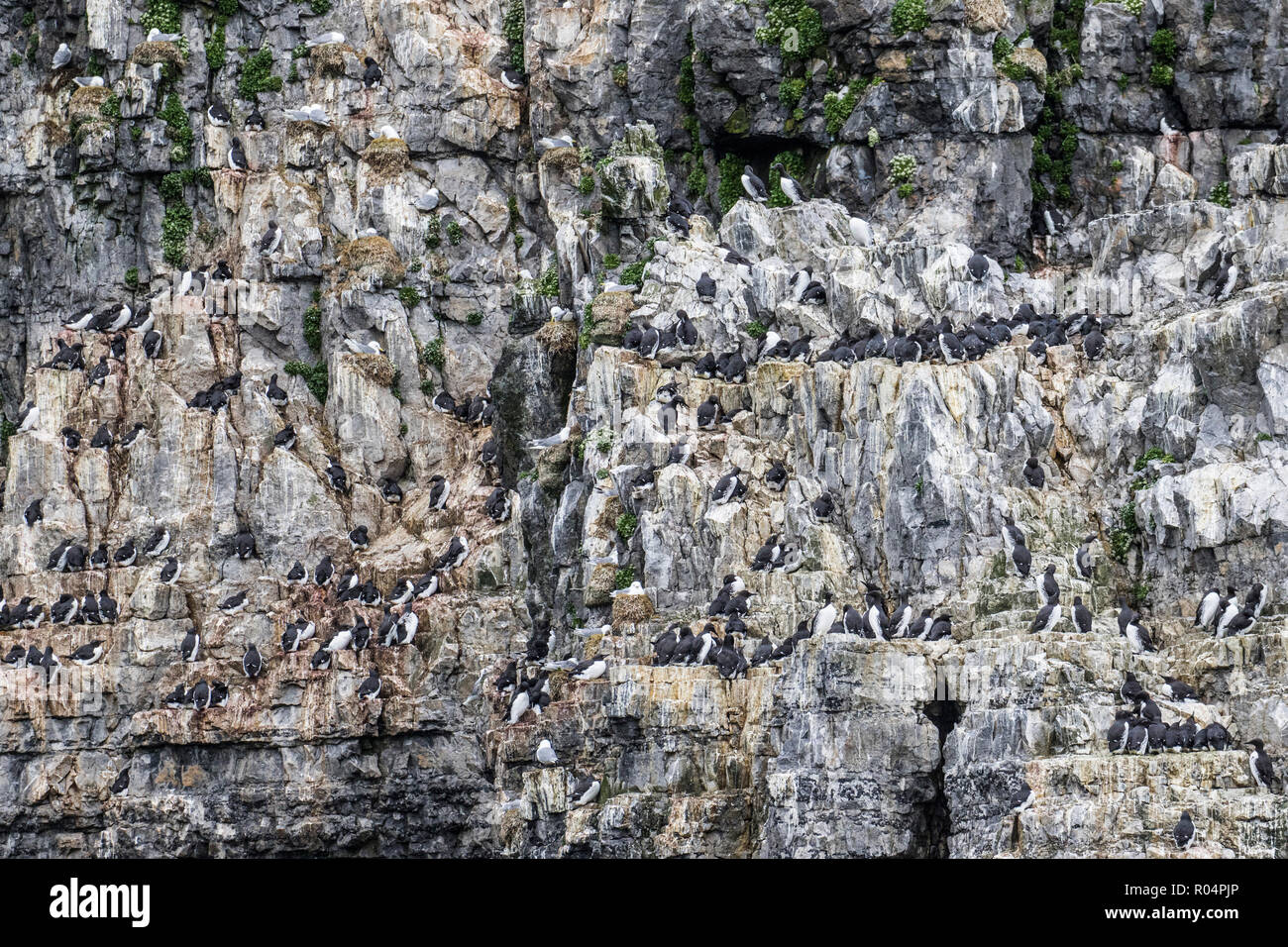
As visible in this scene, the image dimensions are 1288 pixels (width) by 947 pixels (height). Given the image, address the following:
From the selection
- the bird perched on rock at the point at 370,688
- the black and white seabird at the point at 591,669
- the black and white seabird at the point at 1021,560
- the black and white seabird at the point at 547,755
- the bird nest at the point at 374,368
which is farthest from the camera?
the bird nest at the point at 374,368

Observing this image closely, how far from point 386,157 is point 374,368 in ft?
17.5

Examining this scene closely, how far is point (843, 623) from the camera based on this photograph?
4444 centimetres

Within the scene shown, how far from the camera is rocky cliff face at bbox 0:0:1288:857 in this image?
4319 cm

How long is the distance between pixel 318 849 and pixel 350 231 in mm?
14611

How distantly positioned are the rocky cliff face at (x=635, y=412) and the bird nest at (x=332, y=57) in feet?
0.80

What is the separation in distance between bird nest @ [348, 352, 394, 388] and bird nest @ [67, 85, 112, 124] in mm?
9117

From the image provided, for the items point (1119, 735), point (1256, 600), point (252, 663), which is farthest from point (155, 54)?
point (1119, 735)

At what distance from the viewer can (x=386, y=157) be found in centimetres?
5962

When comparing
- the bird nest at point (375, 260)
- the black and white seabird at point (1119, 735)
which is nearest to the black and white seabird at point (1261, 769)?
the black and white seabird at point (1119, 735)

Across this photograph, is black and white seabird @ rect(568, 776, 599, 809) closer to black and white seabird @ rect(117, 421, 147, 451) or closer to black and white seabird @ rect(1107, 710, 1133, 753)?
black and white seabird @ rect(1107, 710, 1133, 753)

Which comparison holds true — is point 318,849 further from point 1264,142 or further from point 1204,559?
point 1264,142

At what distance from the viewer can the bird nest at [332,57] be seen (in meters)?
60.8

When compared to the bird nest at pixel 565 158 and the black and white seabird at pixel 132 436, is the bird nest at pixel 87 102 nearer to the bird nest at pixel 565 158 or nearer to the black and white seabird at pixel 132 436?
the black and white seabird at pixel 132 436

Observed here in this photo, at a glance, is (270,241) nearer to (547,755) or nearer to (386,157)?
(386,157)
